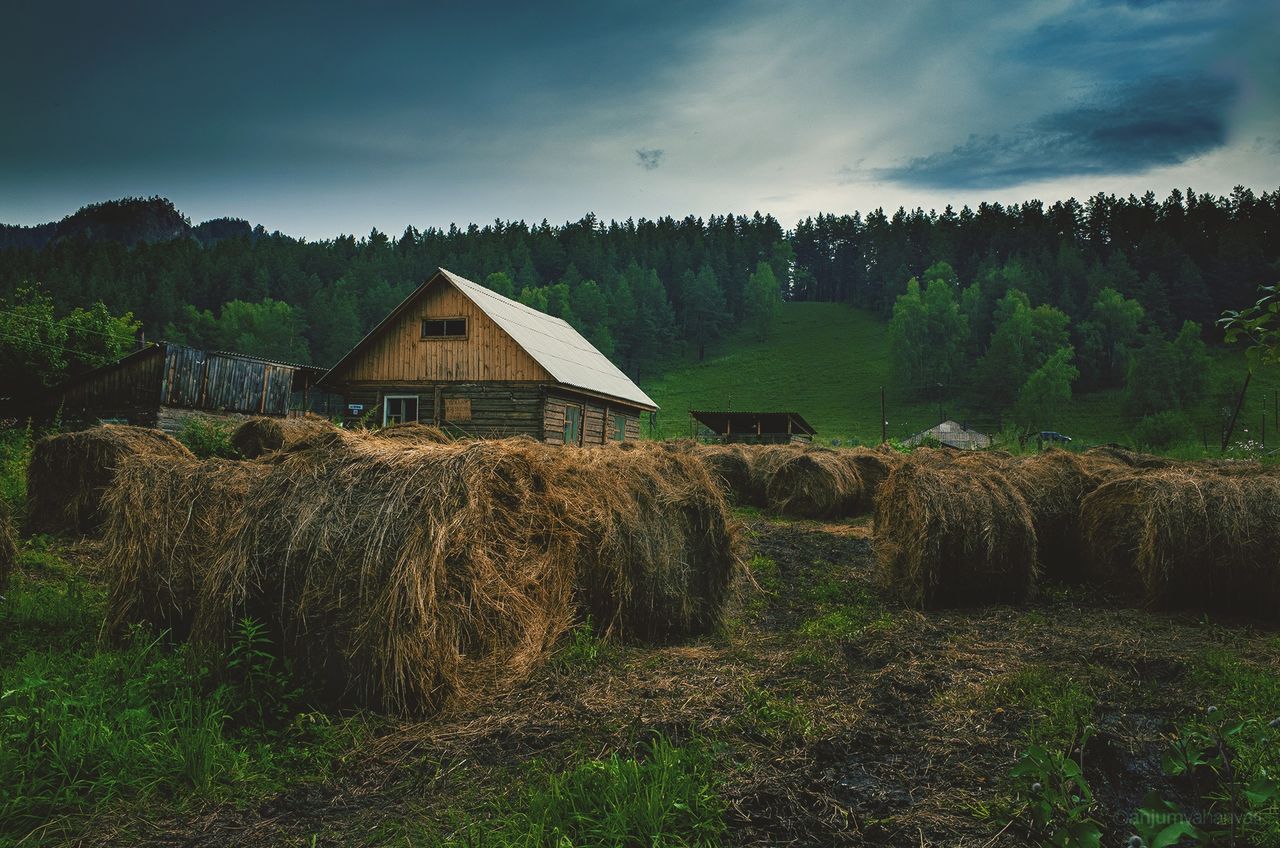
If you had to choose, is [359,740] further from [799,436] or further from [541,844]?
[799,436]

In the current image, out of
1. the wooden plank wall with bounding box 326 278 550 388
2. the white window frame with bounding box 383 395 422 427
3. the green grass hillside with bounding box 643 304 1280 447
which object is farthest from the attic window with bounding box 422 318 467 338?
the green grass hillside with bounding box 643 304 1280 447

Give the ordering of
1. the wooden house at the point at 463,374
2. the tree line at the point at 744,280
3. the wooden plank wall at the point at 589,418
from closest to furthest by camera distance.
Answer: the wooden house at the point at 463,374 < the wooden plank wall at the point at 589,418 < the tree line at the point at 744,280

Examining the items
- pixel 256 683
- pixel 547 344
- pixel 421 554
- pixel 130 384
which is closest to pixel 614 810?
pixel 421 554

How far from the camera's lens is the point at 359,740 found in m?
4.09

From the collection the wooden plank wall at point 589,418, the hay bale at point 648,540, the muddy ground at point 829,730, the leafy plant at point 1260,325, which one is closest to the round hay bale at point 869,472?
the wooden plank wall at point 589,418

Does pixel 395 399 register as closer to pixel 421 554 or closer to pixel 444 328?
pixel 444 328

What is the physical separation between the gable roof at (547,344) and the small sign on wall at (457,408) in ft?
9.63

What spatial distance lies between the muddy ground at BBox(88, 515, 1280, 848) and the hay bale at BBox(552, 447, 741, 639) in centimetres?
38

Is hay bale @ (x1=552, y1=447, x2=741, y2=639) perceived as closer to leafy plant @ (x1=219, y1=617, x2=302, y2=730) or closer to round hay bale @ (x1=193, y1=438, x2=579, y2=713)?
round hay bale @ (x1=193, y1=438, x2=579, y2=713)

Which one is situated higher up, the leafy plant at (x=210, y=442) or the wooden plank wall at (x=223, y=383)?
the wooden plank wall at (x=223, y=383)

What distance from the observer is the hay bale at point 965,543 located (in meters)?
7.72

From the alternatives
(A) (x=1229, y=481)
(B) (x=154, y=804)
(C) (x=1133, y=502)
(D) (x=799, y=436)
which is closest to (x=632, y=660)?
(B) (x=154, y=804)

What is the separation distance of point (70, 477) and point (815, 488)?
1440cm

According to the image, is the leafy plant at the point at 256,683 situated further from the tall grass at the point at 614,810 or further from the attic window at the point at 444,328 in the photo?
the attic window at the point at 444,328
